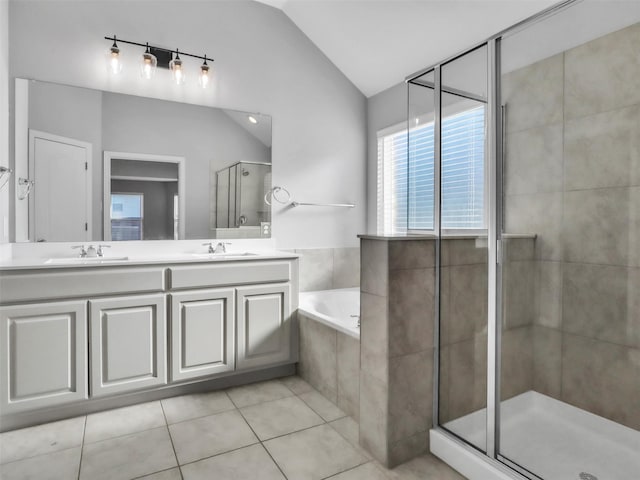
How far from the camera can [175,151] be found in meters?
2.89

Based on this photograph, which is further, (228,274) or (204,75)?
(204,75)

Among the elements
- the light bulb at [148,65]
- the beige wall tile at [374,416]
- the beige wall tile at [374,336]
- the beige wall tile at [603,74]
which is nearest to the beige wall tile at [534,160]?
the beige wall tile at [603,74]

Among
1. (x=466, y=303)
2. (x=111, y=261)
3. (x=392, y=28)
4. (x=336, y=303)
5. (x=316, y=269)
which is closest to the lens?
(x=466, y=303)

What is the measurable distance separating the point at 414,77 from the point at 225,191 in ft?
5.64

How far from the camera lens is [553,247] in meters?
1.47

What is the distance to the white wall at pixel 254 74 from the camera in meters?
A: 2.54

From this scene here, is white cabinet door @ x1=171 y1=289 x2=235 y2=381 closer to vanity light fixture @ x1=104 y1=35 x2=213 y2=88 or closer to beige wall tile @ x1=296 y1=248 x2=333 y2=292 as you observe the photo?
beige wall tile @ x1=296 y1=248 x2=333 y2=292

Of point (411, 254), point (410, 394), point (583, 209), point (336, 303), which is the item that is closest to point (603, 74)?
point (583, 209)

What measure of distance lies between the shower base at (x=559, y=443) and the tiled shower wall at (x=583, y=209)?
0.05m

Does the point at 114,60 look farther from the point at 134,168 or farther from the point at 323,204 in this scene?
the point at 323,204

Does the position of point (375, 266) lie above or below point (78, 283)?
above

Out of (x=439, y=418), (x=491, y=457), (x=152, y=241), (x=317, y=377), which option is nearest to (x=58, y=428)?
(x=152, y=241)

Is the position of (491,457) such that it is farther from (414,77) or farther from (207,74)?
(207,74)

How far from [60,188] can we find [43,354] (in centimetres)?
107
